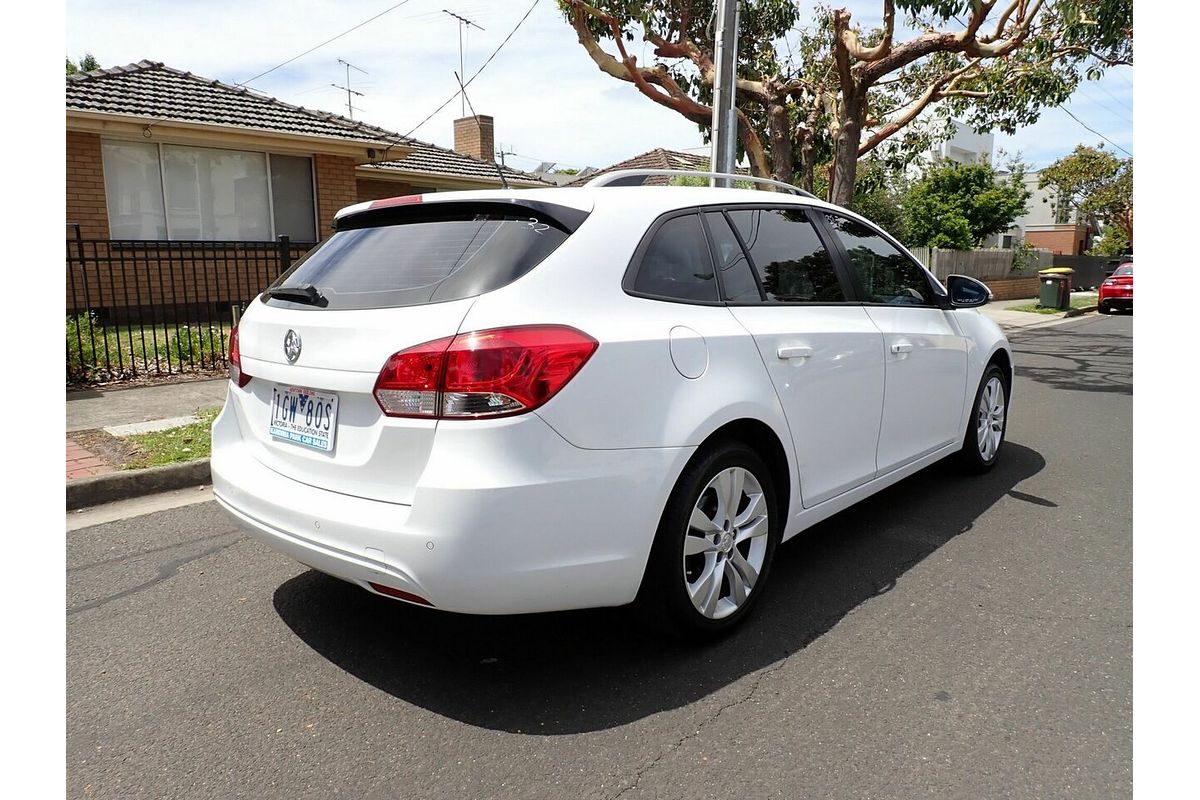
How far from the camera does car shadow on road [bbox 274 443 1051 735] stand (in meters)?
2.83

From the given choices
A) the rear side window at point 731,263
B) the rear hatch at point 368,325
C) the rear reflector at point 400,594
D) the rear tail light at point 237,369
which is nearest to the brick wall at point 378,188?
the rear tail light at point 237,369

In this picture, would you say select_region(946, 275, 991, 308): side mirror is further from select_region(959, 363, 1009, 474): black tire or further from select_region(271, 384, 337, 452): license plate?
select_region(271, 384, 337, 452): license plate

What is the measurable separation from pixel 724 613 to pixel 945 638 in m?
0.89

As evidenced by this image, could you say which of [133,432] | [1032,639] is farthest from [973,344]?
[133,432]

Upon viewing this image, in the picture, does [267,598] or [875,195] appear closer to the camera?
[267,598]

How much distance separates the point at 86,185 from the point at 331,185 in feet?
12.7

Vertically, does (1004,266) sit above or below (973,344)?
above

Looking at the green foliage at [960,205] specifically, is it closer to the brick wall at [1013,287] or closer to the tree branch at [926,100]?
the brick wall at [1013,287]

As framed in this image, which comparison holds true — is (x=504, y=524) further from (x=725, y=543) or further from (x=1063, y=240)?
(x=1063, y=240)

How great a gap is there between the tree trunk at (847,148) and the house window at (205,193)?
29.5 feet

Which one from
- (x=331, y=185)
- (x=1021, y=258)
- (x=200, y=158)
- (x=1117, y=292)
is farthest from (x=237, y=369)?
(x=1021, y=258)

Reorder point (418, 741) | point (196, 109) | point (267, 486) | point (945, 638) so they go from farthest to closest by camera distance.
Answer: point (196, 109) → point (945, 638) → point (267, 486) → point (418, 741)

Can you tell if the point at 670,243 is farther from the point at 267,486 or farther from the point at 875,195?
the point at 875,195

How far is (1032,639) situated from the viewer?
3.31 meters
